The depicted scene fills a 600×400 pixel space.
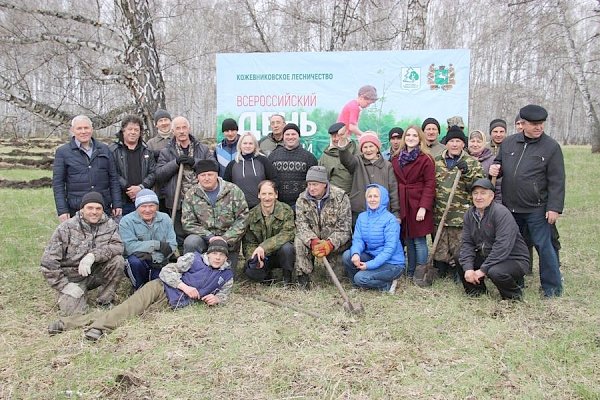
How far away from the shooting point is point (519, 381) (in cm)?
354

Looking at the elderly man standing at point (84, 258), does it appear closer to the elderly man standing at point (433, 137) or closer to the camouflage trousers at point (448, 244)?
the camouflage trousers at point (448, 244)

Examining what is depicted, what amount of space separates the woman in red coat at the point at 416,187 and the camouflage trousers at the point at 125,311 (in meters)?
2.76

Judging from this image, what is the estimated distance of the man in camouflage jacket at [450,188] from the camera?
18.6 feet

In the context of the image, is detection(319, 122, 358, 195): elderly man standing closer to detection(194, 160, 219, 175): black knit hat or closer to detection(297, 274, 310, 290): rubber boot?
detection(297, 274, 310, 290): rubber boot

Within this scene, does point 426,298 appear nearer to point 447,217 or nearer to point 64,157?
point 447,217

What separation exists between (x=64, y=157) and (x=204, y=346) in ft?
8.55

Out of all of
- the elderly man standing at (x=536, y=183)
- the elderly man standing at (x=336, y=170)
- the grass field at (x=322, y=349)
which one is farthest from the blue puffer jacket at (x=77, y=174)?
the elderly man standing at (x=536, y=183)

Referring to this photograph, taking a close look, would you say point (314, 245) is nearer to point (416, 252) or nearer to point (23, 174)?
point (416, 252)

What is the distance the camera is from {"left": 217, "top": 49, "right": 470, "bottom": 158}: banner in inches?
289

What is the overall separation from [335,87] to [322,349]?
4.50m

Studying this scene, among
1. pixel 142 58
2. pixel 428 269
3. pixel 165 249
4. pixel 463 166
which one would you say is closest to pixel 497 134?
pixel 463 166

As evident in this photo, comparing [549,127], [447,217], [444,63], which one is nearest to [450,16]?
[549,127]

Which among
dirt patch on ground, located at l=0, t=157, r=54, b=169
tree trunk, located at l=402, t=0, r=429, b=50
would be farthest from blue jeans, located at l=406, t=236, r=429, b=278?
dirt patch on ground, located at l=0, t=157, r=54, b=169

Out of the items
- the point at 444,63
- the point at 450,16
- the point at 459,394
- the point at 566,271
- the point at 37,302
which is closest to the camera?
the point at 459,394
